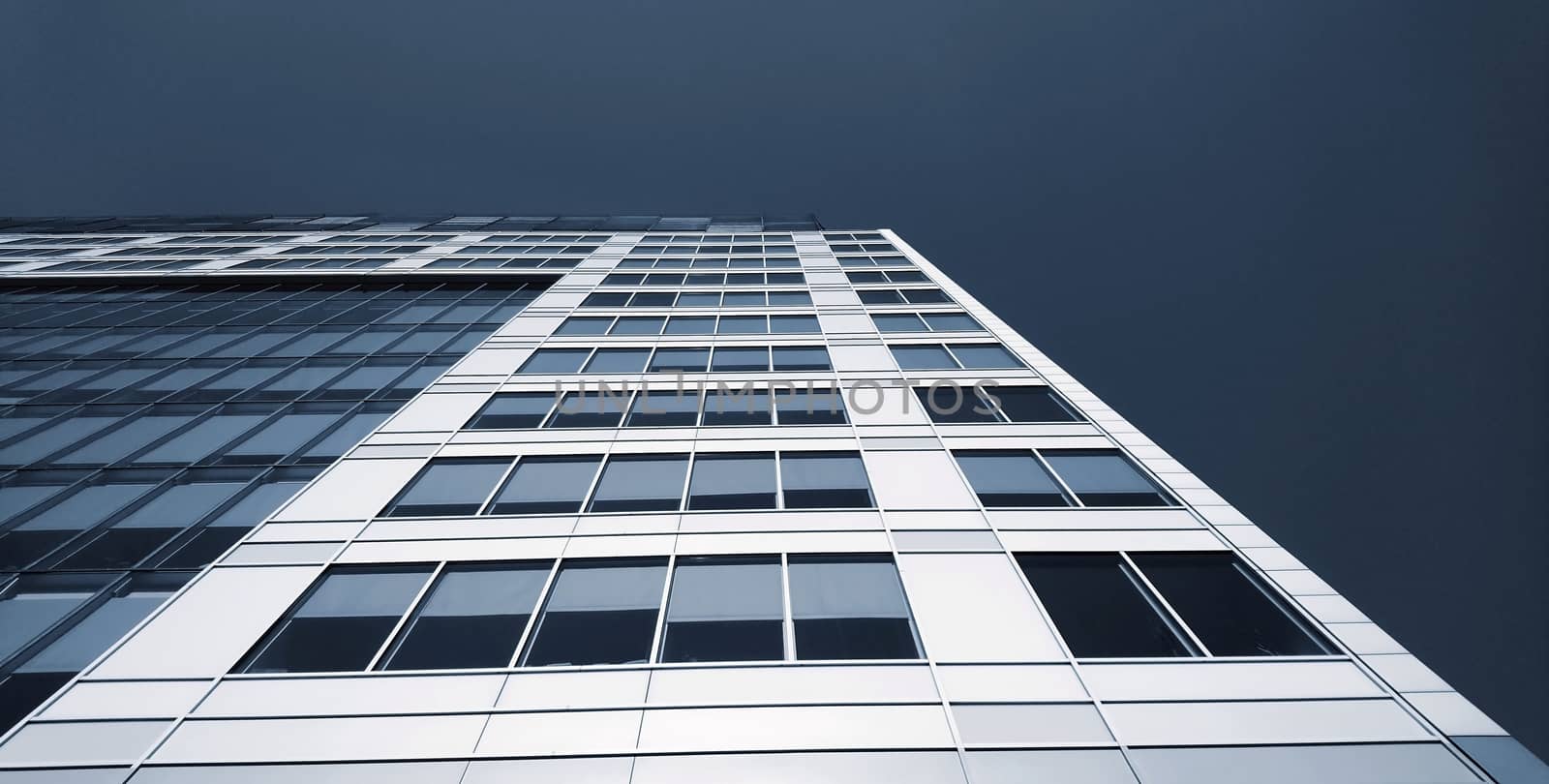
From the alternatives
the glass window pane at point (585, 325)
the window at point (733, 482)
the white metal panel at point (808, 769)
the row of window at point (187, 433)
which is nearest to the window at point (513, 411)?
the row of window at point (187, 433)

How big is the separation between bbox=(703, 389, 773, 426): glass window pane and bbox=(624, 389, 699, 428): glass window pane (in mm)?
331

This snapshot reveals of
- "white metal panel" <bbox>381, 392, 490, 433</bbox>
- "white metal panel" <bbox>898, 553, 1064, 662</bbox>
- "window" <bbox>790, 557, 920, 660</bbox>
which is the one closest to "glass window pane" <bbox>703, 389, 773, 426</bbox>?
"window" <bbox>790, 557, 920, 660</bbox>

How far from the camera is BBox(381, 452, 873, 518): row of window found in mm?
12078

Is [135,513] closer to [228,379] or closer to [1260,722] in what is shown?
[228,379]

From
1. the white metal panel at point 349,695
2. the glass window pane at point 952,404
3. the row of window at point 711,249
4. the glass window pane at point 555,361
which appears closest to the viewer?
the white metal panel at point 349,695

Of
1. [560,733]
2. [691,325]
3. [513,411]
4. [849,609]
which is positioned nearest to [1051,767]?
[849,609]

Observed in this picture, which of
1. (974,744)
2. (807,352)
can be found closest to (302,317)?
(807,352)

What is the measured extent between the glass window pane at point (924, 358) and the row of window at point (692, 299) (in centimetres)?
509

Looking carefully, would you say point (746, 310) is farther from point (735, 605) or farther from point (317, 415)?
point (735, 605)

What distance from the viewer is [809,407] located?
15695mm

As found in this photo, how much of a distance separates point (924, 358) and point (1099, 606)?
9270 millimetres

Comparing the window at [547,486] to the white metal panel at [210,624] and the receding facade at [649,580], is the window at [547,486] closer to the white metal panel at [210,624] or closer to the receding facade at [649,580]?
the receding facade at [649,580]

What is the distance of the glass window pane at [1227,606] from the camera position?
8.98m

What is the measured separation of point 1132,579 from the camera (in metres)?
10.3
